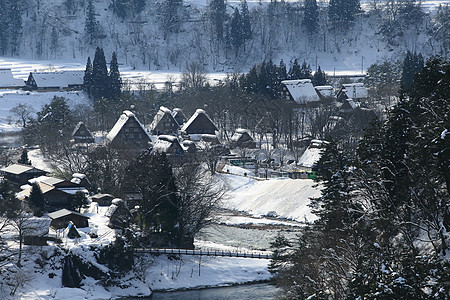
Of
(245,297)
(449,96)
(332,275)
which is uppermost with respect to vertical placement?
(449,96)

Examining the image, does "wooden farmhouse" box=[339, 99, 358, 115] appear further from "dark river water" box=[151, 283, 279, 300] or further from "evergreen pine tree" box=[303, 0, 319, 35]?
"dark river water" box=[151, 283, 279, 300]

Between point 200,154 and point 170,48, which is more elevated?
point 170,48

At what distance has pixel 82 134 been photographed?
71.3 metres

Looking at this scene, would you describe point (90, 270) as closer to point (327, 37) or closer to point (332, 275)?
point (332, 275)

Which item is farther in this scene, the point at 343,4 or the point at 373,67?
the point at 343,4

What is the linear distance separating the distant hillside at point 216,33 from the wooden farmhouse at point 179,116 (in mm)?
34072

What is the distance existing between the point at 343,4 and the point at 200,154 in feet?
217

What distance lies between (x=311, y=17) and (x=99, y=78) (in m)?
44.2

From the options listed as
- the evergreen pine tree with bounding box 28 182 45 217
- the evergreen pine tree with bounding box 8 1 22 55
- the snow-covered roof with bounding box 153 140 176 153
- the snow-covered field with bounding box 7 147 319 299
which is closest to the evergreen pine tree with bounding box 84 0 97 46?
the evergreen pine tree with bounding box 8 1 22 55

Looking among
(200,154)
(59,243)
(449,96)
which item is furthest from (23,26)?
(449,96)

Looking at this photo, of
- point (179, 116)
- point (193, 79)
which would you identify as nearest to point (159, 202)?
point (179, 116)

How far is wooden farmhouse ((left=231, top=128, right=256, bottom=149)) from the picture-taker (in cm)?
6888

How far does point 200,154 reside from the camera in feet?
203

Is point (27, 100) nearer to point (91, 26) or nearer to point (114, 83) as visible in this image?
point (114, 83)
